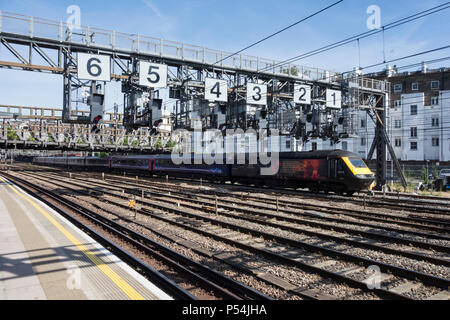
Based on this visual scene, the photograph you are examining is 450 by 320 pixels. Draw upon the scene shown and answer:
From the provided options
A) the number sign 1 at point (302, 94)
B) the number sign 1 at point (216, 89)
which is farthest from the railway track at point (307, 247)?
the number sign 1 at point (302, 94)

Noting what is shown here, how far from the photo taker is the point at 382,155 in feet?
79.8

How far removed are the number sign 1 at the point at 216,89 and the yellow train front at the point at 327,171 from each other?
5868 mm

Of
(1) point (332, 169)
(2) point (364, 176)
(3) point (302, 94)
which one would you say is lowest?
(2) point (364, 176)

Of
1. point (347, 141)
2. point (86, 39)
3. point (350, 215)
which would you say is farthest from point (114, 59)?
point (347, 141)

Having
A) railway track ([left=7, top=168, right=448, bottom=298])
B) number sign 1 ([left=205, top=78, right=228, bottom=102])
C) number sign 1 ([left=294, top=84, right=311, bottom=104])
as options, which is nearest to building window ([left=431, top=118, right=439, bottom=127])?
number sign 1 ([left=294, top=84, right=311, bottom=104])

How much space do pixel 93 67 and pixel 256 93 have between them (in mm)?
10490

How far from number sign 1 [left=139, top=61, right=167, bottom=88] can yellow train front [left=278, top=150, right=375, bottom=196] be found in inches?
376

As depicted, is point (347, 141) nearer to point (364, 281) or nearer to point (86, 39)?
point (86, 39)

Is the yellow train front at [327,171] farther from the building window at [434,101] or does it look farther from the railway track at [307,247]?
the building window at [434,101]

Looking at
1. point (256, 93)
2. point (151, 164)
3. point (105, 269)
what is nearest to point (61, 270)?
point (105, 269)

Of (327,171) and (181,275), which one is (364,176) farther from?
(181,275)

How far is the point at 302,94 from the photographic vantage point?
24391 mm

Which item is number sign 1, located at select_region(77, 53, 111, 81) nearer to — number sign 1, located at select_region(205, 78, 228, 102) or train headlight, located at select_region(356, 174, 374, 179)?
number sign 1, located at select_region(205, 78, 228, 102)
